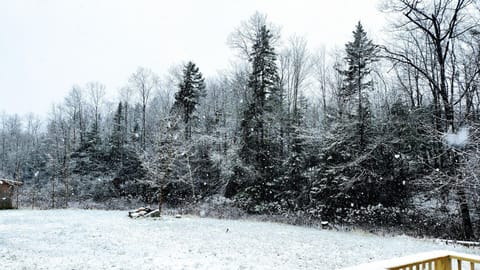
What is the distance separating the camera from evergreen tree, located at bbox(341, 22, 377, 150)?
17.7 meters

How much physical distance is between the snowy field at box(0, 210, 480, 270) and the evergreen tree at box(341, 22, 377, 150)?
611cm

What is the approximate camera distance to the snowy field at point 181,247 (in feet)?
25.4

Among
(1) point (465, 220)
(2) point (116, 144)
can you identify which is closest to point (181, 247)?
(1) point (465, 220)

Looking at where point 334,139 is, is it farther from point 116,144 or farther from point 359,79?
point 116,144

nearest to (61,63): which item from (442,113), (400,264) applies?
(442,113)

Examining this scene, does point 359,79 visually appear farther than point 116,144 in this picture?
No

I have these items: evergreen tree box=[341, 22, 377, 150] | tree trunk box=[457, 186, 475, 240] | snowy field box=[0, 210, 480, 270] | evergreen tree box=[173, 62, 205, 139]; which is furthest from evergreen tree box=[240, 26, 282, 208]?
tree trunk box=[457, 186, 475, 240]

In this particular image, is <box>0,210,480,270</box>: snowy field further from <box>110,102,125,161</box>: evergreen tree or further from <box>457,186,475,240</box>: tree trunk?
<box>110,102,125,161</box>: evergreen tree

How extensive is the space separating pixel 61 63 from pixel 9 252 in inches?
3408

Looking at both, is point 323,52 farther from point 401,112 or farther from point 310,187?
point 310,187

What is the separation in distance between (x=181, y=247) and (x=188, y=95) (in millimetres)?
18739

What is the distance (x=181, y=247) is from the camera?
9789 mm

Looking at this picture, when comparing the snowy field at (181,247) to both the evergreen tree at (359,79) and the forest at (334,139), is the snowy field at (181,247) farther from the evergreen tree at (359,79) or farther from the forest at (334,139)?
the evergreen tree at (359,79)

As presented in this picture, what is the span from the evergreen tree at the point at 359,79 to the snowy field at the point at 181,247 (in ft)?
20.0
